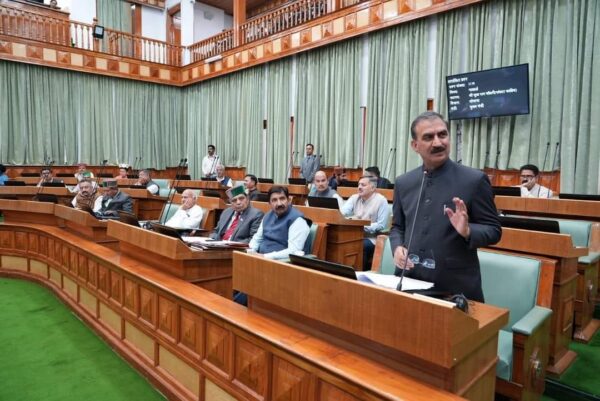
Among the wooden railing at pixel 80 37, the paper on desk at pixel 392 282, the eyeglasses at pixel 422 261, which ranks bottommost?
the paper on desk at pixel 392 282

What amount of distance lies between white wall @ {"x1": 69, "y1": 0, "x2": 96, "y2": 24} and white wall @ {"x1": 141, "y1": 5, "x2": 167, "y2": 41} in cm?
142

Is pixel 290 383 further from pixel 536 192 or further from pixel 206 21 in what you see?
pixel 206 21

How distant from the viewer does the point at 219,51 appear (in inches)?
397

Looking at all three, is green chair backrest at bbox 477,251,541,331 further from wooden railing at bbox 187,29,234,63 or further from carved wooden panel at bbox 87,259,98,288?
wooden railing at bbox 187,29,234,63

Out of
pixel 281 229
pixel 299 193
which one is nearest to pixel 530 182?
pixel 299 193

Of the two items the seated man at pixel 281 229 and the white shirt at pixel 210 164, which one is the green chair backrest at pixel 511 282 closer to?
the seated man at pixel 281 229

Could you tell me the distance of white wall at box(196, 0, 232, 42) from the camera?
37.9 feet

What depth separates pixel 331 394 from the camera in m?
1.25

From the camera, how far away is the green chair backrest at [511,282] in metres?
1.89

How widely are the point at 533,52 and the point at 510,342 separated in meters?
4.83

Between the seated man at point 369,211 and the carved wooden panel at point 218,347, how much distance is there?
214cm

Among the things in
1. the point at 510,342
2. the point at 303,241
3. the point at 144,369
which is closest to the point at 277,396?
the point at 510,342

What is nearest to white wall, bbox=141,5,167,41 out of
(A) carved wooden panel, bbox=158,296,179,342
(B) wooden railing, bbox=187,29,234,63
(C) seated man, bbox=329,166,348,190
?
(B) wooden railing, bbox=187,29,234,63

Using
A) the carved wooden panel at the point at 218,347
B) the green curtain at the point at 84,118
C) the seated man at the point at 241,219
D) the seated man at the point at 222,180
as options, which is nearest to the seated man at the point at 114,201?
the seated man at the point at 241,219
